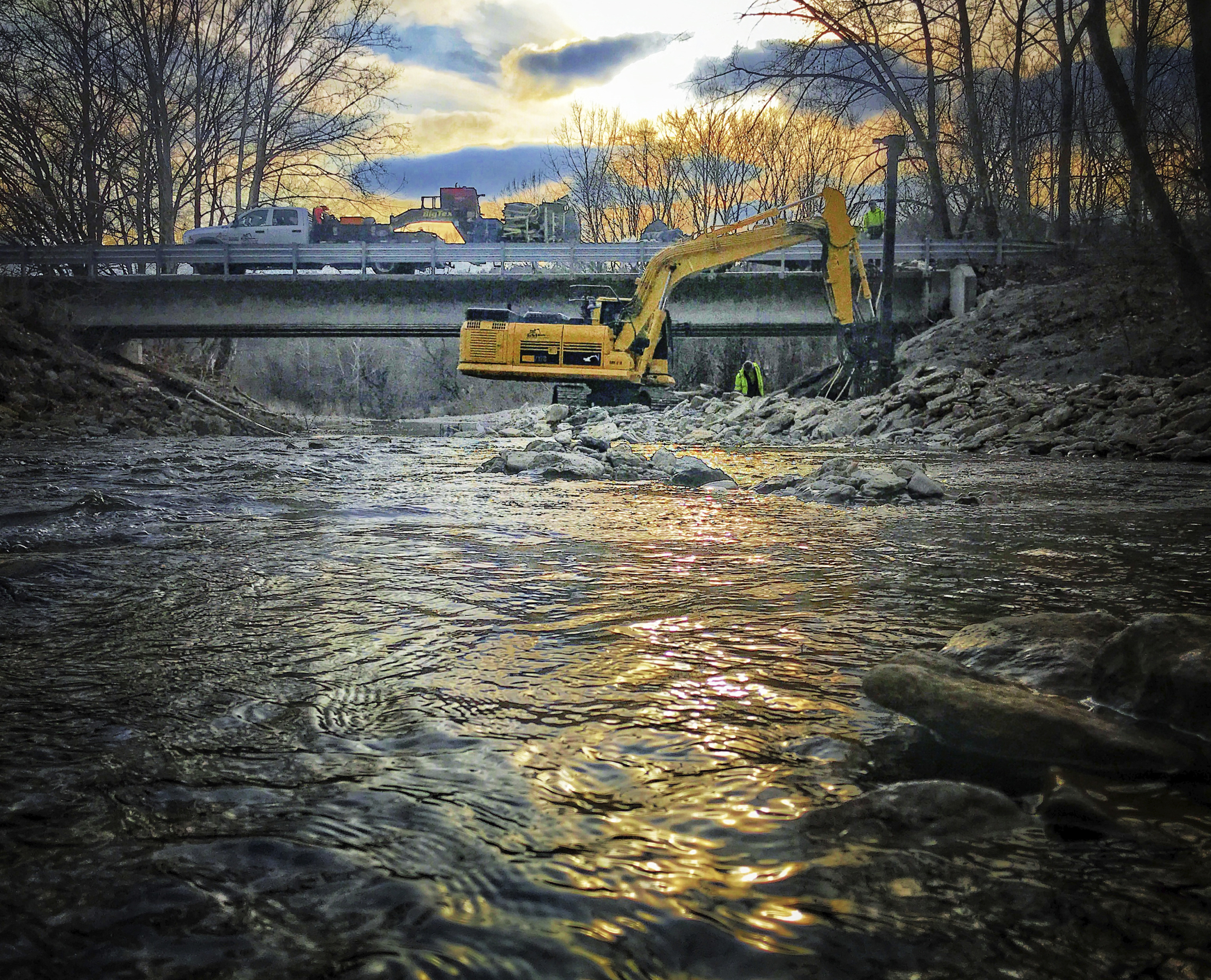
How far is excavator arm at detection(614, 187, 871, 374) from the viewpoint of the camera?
1852 cm

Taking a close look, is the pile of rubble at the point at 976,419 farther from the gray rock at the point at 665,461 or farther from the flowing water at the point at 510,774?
the flowing water at the point at 510,774

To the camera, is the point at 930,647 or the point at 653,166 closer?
the point at 930,647

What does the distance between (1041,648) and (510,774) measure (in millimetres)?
1400

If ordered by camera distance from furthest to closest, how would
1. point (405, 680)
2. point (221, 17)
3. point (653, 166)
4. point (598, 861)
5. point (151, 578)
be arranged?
point (653, 166)
point (221, 17)
point (151, 578)
point (405, 680)
point (598, 861)

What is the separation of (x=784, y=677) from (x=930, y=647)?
56cm

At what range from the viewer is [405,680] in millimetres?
2275

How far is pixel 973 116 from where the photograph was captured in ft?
79.9

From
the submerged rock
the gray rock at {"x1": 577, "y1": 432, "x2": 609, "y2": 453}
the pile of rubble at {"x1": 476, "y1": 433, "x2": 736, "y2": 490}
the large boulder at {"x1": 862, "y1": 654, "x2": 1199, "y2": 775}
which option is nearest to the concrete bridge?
the gray rock at {"x1": 577, "y1": 432, "x2": 609, "y2": 453}

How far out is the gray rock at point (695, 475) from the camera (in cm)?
770

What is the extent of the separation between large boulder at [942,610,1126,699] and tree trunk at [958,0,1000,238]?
23.5 meters

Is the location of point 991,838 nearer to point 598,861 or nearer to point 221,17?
point 598,861

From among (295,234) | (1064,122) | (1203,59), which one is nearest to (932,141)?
(1064,122)

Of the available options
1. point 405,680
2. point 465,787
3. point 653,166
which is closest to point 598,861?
point 465,787

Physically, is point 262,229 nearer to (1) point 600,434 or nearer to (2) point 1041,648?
(1) point 600,434
